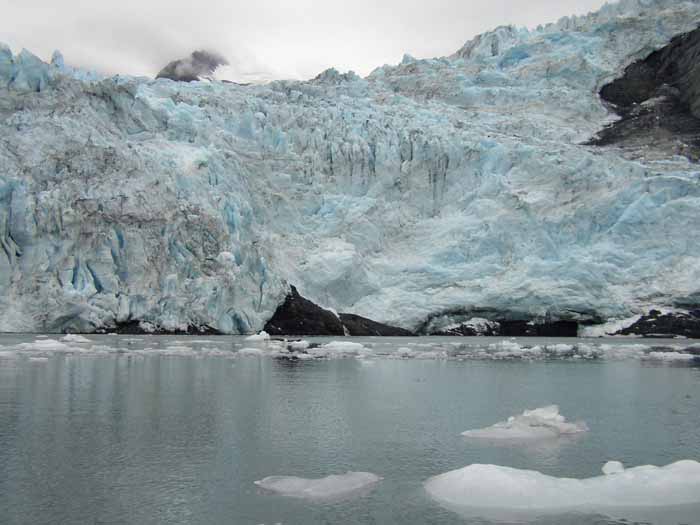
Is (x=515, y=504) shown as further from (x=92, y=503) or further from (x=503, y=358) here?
(x=503, y=358)

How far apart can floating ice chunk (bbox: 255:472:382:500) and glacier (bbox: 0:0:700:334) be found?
18.8 metres

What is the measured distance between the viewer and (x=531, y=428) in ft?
25.1

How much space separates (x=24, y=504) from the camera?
4848 mm

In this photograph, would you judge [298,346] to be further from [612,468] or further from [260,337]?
[612,468]

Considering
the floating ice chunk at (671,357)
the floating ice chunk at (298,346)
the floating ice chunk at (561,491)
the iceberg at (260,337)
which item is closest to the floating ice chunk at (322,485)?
the floating ice chunk at (561,491)

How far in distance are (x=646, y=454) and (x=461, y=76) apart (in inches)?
1568

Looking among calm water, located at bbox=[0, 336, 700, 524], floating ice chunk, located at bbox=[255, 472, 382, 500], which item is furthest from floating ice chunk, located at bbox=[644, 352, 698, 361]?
floating ice chunk, located at bbox=[255, 472, 382, 500]

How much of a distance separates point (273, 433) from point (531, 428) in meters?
2.88

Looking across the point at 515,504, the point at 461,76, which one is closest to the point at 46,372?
the point at 515,504

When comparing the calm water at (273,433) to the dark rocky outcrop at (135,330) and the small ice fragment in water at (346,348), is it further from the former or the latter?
the dark rocky outcrop at (135,330)

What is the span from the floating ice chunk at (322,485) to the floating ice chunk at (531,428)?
232cm

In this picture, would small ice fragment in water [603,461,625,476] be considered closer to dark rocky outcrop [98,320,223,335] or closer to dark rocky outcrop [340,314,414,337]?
dark rocky outcrop [98,320,223,335]

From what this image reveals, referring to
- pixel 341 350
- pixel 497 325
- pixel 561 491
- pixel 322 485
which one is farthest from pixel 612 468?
pixel 497 325

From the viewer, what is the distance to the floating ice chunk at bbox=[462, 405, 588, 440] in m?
7.56
